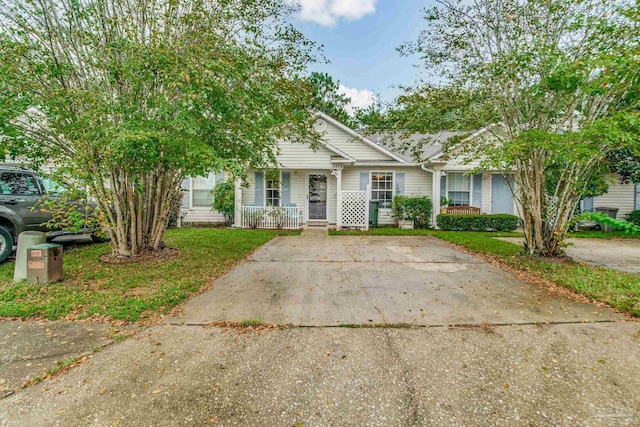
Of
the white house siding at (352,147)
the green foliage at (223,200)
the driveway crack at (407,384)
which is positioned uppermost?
the white house siding at (352,147)

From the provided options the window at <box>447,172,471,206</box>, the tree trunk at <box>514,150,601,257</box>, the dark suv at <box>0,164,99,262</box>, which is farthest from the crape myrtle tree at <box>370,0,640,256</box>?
the dark suv at <box>0,164,99,262</box>

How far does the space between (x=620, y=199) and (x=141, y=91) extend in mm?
19166

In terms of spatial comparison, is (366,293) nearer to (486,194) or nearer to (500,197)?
(486,194)

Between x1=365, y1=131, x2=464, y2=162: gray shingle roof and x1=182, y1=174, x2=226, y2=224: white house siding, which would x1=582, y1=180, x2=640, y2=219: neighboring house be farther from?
x1=182, y1=174, x2=226, y2=224: white house siding

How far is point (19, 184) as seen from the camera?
654cm

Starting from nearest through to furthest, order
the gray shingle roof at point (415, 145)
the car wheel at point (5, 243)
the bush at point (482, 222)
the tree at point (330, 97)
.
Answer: the car wheel at point (5, 243) → the gray shingle roof at point (415, 145) → the bush at point (482, 222) → the tree at point (330, 97)

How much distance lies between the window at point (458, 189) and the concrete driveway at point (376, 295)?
7032mm

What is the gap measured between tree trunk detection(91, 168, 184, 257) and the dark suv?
3.57 feet

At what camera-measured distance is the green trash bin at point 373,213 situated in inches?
532

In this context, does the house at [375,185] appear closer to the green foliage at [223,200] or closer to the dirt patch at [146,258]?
the green foliage at [223,200]

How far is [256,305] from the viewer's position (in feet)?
13.7

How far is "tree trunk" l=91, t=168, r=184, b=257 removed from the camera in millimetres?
6101

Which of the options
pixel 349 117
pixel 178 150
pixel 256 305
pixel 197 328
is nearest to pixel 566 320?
pixel 256 305

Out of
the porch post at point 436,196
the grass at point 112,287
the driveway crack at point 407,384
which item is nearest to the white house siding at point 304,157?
the porch post at point 436,196
